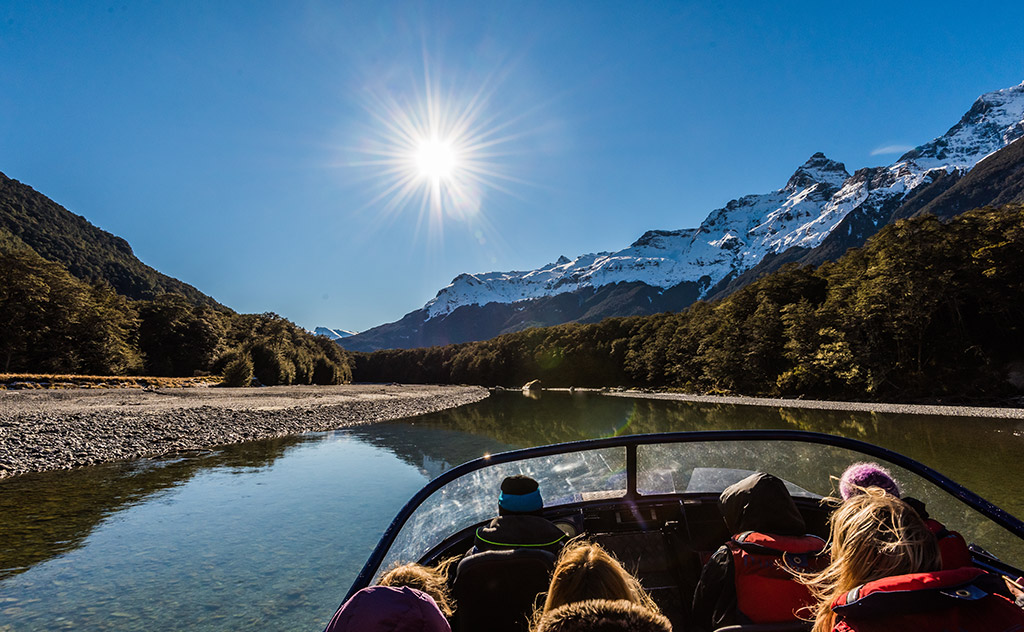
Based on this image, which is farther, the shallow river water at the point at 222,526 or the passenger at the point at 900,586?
the shallow river water at the point at 222,526

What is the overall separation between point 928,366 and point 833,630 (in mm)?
45433

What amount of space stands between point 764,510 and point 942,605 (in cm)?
131

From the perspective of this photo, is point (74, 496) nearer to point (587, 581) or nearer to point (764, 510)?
point (587, 581)

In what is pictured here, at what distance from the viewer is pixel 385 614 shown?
124 centimetres

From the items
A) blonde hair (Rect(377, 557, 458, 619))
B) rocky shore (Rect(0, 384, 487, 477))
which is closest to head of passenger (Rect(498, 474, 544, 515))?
blonde hair (Rect(377, 557, 458, 619))

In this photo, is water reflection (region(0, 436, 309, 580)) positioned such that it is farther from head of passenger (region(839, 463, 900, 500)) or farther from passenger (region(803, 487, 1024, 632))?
head of passenger (region(839, 463, 900, 500))

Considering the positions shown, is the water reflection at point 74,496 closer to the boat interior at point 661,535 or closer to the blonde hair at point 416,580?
the blonde hair at point 416,580

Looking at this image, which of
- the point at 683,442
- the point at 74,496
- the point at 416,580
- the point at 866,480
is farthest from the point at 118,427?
the point at 866,480

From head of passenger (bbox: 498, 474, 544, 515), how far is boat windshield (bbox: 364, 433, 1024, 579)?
28 centimetres

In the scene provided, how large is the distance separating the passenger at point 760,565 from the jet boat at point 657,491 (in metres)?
0.75

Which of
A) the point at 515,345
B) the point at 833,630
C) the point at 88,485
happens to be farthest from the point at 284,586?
the point at 515,345

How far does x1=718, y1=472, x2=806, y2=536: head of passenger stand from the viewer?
7.59ft

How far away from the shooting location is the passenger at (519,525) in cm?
239

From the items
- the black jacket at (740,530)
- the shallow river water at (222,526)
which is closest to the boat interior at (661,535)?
the black jacket at (740,530)
